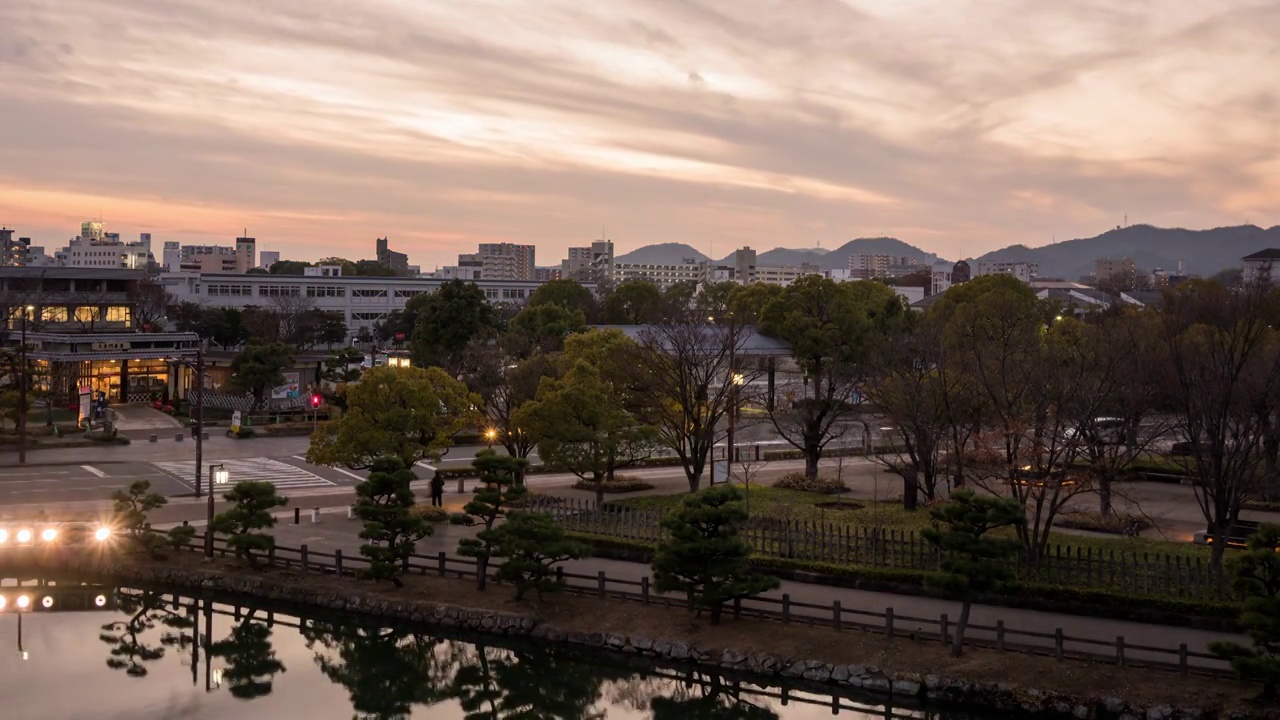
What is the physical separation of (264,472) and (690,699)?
23416 millimetres

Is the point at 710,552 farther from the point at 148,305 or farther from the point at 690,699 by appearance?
the point at 148,305

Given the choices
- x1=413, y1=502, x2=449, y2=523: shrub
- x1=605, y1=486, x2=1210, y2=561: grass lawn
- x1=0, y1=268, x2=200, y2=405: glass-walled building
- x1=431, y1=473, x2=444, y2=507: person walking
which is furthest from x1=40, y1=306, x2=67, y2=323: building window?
x1=605, y1=486, x2=1210, y2=561: grass lawn

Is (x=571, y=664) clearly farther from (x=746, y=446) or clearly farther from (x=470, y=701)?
(x=746, y=446)

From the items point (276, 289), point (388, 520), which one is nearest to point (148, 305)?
point (276, 289)

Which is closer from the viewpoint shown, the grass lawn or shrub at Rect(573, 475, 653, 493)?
the grass lawn

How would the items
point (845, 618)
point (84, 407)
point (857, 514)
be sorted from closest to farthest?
point (845, 618) → point (857, 514) → point (84, 407)

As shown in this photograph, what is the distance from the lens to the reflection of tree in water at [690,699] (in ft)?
65.9

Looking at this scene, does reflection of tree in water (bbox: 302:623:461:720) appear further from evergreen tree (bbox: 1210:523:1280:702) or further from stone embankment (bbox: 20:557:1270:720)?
evergreen tree (bbox: 1210:523:1280:702)

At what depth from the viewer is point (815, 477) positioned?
114 feet

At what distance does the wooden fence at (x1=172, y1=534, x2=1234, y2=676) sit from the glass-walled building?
29.8 m

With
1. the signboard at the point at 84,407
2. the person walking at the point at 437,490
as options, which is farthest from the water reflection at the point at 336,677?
the signboard at the point at 84,407

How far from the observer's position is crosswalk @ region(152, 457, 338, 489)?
36.5 m

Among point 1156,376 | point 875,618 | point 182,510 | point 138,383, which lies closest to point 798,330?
point 1156,376

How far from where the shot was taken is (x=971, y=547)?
1920 centimetres
